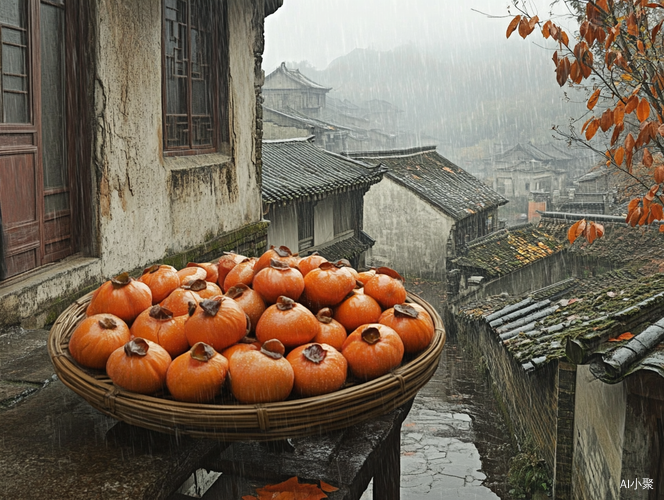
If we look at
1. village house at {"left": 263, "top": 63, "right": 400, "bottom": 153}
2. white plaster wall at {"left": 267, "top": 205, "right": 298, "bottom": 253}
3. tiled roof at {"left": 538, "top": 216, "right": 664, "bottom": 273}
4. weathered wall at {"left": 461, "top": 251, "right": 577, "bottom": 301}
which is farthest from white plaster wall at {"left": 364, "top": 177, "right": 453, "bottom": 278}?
white plaster wall at {"left": 267, "top": 205, "right": 298, "bottom": 253}

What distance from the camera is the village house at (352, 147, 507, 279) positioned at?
2642cm

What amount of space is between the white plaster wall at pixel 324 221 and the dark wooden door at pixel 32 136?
1289 cm

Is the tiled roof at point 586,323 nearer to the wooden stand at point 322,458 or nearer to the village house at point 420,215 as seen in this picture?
the wooden stand at point 322,458

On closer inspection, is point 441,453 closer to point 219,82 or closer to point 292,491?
point 219,82

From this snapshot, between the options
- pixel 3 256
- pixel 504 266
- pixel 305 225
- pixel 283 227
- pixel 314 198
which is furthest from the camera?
pixel 504 266

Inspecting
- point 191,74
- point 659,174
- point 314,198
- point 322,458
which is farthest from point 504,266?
point 322,458

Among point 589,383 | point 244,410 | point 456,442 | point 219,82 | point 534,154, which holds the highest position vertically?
point 219,82

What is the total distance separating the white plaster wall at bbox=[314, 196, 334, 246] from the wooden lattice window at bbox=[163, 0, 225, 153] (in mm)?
10112

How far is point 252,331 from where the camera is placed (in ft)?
9.41

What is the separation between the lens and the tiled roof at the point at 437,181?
87.3 ft

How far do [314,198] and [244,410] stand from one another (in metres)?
14.2

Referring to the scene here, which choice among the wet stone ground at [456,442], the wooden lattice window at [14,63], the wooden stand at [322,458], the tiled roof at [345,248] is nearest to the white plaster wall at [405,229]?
the tiled roof at [345,248]

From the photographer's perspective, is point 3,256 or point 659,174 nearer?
point 3,256

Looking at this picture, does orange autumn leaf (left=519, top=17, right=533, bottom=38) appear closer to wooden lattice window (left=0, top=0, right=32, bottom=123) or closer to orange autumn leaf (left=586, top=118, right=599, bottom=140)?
orange autumn leaf (left=586, top=118, right=599, bottom=140)
